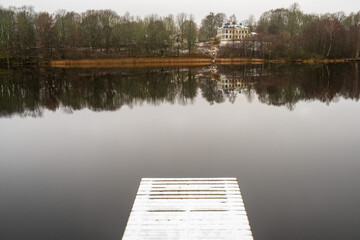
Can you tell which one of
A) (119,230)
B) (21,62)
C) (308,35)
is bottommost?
(119,230)

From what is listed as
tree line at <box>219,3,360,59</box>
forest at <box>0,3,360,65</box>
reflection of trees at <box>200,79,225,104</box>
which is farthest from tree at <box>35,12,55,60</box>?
reflection of trees at <box>200,79,225,104</box>

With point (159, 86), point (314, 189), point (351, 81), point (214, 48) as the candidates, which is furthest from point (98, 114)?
point (214, 48)

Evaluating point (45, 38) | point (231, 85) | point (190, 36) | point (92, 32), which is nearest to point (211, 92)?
point (231, 85)

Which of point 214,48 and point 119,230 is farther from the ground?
point 214,48

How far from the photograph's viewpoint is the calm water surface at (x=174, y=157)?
9578 millimetres

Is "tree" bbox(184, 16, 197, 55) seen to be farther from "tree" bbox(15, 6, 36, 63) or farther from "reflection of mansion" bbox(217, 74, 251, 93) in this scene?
"reflection of mansion" bbox(217, 74, 251, 93)

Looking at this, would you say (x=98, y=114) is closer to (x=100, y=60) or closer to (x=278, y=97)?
(x=278, y=97)

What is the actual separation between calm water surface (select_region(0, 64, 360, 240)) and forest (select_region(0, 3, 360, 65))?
55885 mm

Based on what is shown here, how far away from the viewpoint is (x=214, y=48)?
344 feet

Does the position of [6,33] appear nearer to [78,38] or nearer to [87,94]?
[78,38]

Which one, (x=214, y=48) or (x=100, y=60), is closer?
(x=100, y=60)

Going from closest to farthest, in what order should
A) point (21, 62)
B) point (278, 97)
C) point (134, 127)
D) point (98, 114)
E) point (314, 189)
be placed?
point (314, 189), point (134, 127), point (98, 114), point (278, 97), point (21, 62)

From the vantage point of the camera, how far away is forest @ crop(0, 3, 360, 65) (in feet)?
267

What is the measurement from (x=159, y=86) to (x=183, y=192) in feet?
97.1
